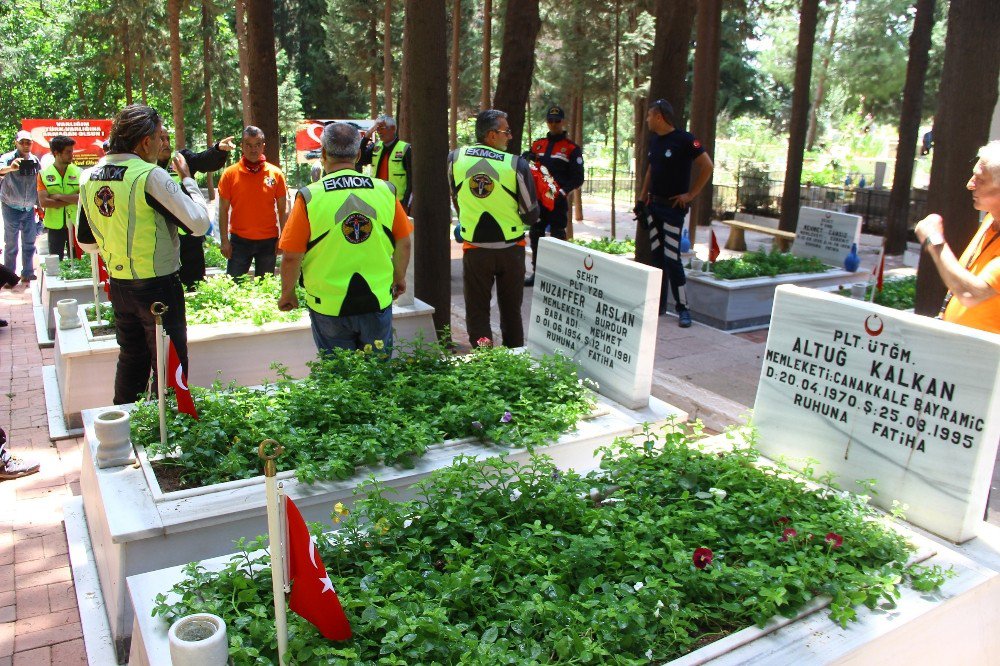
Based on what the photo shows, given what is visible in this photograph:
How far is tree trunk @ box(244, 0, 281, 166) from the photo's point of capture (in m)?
10.3

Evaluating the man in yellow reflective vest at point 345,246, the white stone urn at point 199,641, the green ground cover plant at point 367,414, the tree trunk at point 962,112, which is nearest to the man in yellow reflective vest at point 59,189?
the man in yellow reflective vest at point 345,246

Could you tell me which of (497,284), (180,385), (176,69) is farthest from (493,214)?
(176,69)

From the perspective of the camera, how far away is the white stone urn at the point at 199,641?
8.92 feet

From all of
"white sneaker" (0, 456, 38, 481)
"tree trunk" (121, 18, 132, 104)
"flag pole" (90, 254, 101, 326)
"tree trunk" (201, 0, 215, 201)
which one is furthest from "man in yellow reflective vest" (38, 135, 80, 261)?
"tree trunk" (121, 18, 132, 104)

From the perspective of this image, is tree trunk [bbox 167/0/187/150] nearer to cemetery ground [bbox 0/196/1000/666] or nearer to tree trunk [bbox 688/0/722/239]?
cemetery ground [bbox 0/196/1000/666]

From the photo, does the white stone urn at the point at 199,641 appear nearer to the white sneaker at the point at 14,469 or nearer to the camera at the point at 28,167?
the white sneaker at the point at 14,469

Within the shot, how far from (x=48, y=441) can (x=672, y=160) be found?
6285mm

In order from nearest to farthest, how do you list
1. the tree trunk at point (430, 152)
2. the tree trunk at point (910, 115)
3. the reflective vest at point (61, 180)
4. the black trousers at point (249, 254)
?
the tree trunk at point (430, 152) → the black trousers at point (249, 254) → the reflective vest at point (61, 180) → the tree trunk at point (910, 115)

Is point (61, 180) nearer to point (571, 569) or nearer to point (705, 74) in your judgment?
point (571, 569)

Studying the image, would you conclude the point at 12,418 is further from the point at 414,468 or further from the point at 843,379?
the point at 843,379

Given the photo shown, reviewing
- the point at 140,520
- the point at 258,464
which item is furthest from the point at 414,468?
the point at 140,520

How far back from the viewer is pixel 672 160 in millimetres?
8961

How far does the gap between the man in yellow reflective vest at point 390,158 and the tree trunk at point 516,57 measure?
1.25 metres

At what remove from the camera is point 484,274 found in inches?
281
